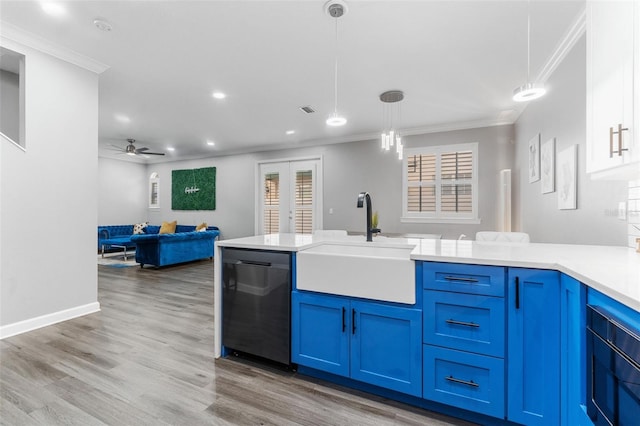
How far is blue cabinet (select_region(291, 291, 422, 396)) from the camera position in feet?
5.57

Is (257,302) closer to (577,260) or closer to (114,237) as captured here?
(577,260)

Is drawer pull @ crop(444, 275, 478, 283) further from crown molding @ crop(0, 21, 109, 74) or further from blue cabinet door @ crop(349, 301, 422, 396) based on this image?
crown molding @ crop(0, 21, 109, 74)

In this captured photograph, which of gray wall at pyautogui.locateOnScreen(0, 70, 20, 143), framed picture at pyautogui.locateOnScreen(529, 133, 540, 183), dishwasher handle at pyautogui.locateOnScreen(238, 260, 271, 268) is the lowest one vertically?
dishwasher handle at pyautogui.locateOnScreen(238, 260, 271, 268)

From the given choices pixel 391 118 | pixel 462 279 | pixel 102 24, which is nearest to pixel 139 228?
pixel 102 24

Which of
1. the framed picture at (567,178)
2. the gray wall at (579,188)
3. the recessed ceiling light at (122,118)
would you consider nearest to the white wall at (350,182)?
the gray wall at (579,188)

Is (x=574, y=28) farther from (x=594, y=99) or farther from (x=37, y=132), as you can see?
(x=37, y=132)

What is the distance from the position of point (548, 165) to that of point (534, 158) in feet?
2.27

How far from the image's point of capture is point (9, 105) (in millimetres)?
3176

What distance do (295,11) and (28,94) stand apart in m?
2.61

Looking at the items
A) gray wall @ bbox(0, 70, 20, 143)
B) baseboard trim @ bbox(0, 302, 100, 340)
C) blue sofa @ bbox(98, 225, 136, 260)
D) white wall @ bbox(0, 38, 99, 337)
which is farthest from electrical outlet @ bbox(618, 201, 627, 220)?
blue sofa @ bbox(98, 225, 136, 260)

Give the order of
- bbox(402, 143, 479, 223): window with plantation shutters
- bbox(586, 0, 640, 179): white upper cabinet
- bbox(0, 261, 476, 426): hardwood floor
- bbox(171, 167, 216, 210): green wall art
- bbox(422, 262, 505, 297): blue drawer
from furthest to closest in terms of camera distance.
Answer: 1. bbox(171, 167, 216, 210): green wall art
2. bbox(402, 143, 479, 223): window with plantation shutters
3. bbox(0, 261, 476, 426): hardwood floor
4. bbox(422, 262, 505, 297): blue drawer
5. bbox(586, 0, 640, 179): white upper cabinet

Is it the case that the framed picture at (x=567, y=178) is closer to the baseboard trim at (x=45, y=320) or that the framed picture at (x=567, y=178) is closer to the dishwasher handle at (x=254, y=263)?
the dishwasher handle at (x=254, y=263)

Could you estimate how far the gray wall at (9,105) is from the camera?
3.11 meters

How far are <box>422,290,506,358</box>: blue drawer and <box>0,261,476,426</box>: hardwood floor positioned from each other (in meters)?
0.45
